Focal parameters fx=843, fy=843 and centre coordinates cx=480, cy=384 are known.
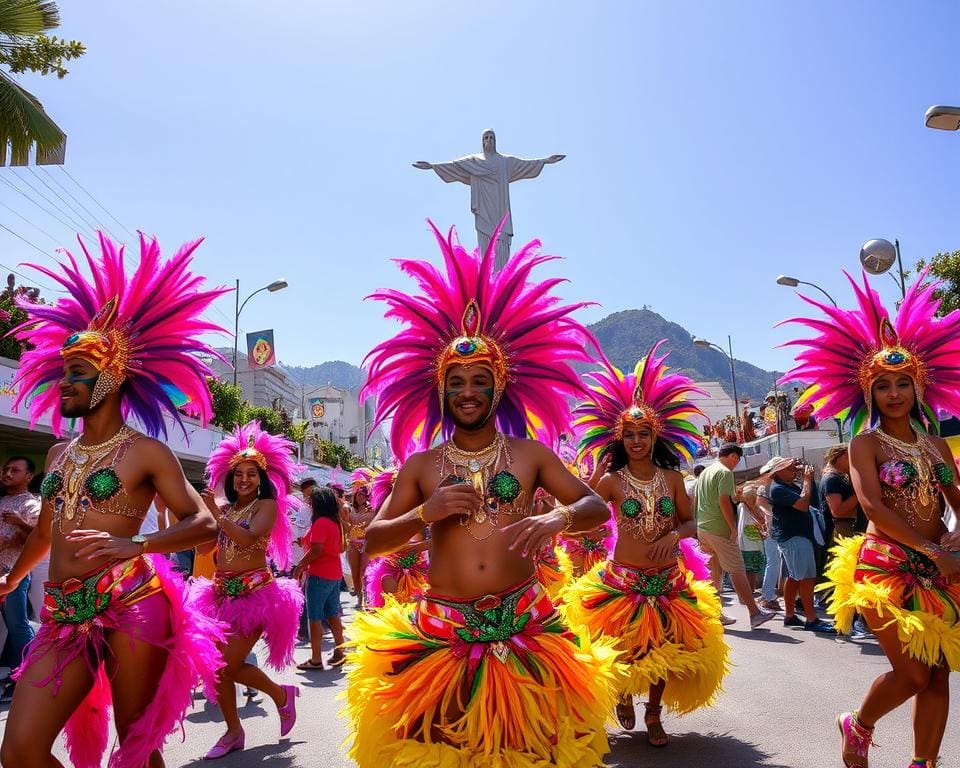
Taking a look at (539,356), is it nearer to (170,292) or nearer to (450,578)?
(450,578)

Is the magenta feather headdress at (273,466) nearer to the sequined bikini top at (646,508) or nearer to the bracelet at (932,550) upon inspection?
the sequined bikini top at (646,508)

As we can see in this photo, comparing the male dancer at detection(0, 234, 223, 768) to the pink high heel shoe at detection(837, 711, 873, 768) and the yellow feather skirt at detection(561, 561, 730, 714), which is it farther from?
the pink high heel shoe at detection(837, 711, 873, 768)

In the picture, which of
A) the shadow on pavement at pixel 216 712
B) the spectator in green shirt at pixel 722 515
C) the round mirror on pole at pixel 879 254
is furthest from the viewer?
the round mirror on pole at pixel 879 254

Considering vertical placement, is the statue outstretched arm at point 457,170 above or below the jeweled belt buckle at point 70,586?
above

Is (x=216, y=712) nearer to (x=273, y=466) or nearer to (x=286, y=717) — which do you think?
(x=286, y=717)

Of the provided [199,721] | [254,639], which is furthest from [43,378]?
[199,721]

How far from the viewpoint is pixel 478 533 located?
3.42 metres

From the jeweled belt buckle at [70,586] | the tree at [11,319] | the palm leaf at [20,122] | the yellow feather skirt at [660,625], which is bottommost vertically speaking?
the yellow feather skirt at [660,625]

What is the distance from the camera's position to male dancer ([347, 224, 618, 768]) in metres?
3.08

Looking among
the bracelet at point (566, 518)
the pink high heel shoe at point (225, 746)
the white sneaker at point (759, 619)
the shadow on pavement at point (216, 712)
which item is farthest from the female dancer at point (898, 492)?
the white sneaker at point (759, 619)

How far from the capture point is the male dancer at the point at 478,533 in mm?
3080

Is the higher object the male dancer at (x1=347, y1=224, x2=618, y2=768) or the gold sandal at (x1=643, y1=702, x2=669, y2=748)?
the male dancer at (x1=347, y1=224, x2=618, y2=768)

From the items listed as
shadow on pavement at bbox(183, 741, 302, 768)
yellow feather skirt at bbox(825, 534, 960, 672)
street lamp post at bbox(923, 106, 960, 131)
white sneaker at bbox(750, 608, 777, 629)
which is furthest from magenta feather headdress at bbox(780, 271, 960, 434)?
street lamp post at bbox(923, 106, 960, 131)

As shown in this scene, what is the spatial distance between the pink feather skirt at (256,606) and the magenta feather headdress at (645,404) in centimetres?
261
